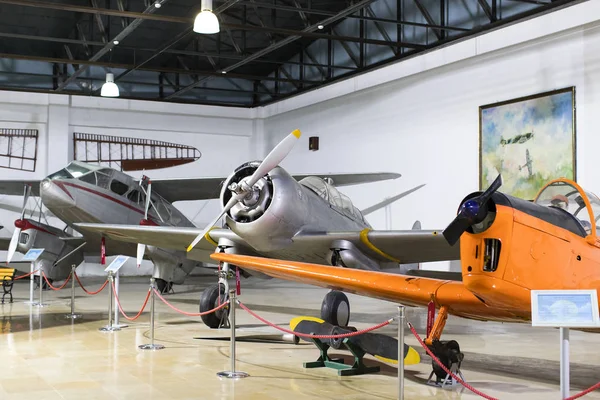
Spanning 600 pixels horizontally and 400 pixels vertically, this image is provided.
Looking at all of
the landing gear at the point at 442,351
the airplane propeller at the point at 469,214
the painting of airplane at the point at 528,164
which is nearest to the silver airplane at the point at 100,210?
the painting of airplane at the point at 528,164

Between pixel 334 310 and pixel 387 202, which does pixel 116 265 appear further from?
pixel 387 202

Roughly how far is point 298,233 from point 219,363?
94.0 inches

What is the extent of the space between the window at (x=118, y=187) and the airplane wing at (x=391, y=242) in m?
7.42

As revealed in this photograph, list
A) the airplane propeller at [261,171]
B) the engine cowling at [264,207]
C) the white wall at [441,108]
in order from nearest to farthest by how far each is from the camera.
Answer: the airplane propeller at [261,171]
the engine cowling at [264,207]
the white wall at [441,108]

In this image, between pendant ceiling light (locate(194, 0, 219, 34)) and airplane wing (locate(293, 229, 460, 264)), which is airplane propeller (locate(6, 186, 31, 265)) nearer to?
pendant ceiling light (locate(194, 0, 219, 34))

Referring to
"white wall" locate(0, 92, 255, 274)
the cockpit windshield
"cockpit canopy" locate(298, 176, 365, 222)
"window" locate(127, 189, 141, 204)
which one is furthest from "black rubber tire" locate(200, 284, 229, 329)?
"white wall" locate(0, 92, 255, 274)

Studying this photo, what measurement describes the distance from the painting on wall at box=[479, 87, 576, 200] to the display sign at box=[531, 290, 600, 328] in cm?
854

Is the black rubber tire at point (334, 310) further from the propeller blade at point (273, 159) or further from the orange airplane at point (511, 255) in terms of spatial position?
the orange airplane at point (511, 255)

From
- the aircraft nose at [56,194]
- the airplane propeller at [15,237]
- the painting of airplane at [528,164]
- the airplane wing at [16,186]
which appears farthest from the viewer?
the airplane wing at [16,186]

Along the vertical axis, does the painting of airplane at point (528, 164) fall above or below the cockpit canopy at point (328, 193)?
above

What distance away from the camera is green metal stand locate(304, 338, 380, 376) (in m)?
6.49

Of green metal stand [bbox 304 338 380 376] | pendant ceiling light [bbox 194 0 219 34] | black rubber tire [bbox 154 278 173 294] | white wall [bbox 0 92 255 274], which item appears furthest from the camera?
white wall [bbox 0 92 255 274]

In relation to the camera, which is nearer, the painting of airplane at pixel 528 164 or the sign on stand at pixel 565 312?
the sign on stand at pixel 565 312

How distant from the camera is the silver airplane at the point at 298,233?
845 centimetres
